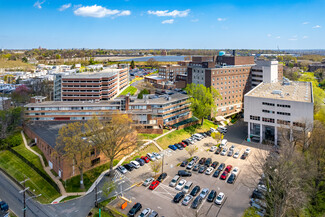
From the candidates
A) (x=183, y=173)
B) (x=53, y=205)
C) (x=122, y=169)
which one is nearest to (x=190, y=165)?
(x=183, y=173)

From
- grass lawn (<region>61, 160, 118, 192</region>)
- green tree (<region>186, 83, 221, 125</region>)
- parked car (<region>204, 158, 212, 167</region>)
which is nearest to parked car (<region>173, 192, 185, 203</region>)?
parked car (<region>204, 158, 212, 167</region>)

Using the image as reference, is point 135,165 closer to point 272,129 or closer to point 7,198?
point 7,198

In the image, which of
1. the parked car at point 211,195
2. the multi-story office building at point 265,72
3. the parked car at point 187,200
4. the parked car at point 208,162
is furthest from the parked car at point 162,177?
the multi-story office building at point 265,72

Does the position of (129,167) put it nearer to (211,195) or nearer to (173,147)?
(173,147)

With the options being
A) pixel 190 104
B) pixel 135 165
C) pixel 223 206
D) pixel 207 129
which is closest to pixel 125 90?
pixel 190 104

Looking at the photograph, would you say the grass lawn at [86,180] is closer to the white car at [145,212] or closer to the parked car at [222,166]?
the white car at [145,212]

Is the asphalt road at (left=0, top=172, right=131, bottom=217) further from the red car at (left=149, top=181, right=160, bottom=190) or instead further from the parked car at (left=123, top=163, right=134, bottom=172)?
the parked car at (left=123, top=163, right=134, bottom=172)
